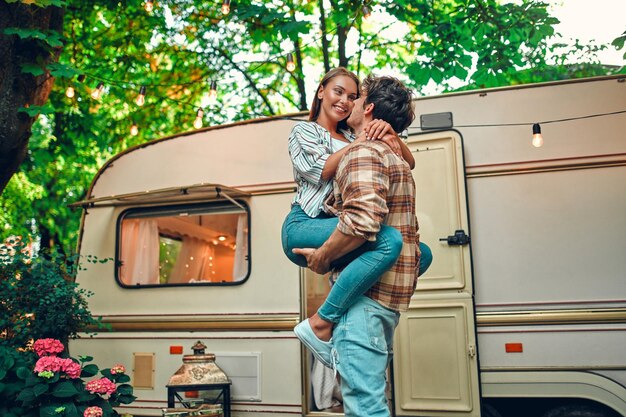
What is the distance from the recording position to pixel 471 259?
4.82 m

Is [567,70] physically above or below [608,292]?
above

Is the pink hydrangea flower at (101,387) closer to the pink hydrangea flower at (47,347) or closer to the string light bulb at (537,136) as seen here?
the pink hydrangea flower at (47,347)

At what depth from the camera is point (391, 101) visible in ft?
9.14

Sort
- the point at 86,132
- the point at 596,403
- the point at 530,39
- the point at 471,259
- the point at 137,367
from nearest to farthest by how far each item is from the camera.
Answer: the point at 596,403 → the point at 471,259 → the point at 137,367 → the point at 530,39 → the point at 86,132

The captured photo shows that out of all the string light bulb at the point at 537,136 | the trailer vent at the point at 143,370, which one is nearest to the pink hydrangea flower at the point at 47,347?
the trailer vent at the point at 143,370

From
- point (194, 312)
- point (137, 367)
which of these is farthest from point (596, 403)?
point (137, 367)

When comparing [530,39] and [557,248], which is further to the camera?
[530,39]

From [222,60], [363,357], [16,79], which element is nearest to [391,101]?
[363,357]

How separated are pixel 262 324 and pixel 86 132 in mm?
4590

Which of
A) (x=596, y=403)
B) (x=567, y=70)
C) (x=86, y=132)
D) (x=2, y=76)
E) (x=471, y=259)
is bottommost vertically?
(x=596, y=403)

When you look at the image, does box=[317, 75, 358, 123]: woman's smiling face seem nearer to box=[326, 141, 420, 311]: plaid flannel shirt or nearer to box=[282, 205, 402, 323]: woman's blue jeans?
box=[326, 141, 420, 311]: plaid flannel shirt

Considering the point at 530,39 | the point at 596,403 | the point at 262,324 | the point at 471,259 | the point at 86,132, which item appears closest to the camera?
the point at 596,403

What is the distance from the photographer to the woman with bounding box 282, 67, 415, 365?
2514mm

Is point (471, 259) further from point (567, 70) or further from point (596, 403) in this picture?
point (567, 70)
